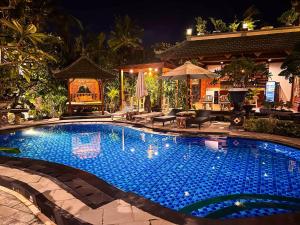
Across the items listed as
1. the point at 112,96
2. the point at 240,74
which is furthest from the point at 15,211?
the point at 112,96

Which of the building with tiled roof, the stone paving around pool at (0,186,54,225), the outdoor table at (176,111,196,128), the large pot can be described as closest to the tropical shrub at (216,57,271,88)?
the large pot

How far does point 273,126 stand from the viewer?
10234 mm

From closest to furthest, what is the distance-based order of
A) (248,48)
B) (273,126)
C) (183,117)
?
(273,126) < (183,117) < (248,48)

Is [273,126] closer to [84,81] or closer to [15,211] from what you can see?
[15,211]

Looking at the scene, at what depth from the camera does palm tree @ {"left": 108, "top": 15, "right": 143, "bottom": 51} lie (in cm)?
3259

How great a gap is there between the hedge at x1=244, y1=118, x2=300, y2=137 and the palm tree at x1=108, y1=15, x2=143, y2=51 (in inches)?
985

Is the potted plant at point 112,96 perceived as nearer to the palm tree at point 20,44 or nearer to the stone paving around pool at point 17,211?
the palm tree at point 20,44

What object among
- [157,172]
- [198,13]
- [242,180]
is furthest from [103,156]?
[198,13]

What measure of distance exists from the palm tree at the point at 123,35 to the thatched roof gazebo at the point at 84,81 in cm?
1324

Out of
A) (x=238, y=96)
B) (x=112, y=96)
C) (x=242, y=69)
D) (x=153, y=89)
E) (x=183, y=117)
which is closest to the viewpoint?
(x=238, y=96)

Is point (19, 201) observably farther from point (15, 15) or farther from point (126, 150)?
point (126, 150)

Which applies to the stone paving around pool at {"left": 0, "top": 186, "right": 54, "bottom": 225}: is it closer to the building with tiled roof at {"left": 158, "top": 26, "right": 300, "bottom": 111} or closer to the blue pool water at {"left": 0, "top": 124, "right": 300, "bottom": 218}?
the blue pool water at {"left": 0, "top": 124, "right": 300, "bottom": 218}

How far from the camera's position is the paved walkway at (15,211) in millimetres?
3635

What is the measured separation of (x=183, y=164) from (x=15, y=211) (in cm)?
459
